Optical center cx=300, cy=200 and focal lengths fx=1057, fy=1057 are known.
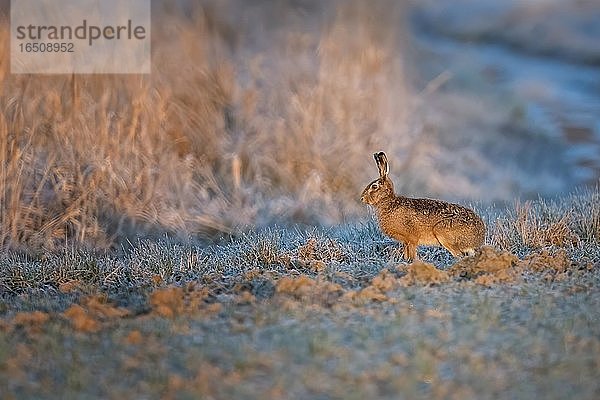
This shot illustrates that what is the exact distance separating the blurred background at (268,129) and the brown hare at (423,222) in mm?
2345

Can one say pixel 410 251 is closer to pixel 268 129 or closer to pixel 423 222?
pixel 423 222

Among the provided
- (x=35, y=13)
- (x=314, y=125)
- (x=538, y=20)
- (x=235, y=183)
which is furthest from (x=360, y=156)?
(x=538, y=20)

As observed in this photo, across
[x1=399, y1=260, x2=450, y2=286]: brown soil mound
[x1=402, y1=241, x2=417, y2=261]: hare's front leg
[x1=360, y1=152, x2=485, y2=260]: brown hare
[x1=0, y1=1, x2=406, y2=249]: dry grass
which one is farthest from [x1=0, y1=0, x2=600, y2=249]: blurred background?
[x1=399, y1=260, x2=450, y2=286]: brown soil mound

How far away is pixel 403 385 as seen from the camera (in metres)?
4.57

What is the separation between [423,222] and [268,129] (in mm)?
4223

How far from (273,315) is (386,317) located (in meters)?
0.60

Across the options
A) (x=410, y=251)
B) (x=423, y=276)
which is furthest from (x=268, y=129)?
(x=423, y=276)

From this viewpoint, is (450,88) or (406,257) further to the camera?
(450,88)

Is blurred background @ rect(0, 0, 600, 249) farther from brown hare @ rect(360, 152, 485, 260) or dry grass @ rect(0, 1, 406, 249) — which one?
brown hare @ rect(360, 152, 485, 260)

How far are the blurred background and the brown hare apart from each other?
235 cm

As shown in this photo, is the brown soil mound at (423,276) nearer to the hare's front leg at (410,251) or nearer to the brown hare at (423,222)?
the brown hare at (423,222)

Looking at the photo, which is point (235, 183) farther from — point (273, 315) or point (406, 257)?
point (273, 315)

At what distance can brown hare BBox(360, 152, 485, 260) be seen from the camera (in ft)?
22.8

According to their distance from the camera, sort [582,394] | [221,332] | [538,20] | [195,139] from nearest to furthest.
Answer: [582,394] < [221,332] < [195,139] < [538,20]
